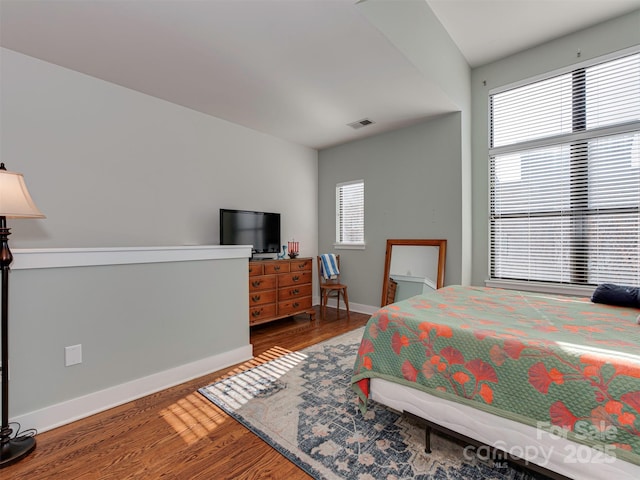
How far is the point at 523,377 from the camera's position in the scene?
127cm

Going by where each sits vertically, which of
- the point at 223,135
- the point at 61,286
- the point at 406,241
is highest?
the point at 223,135

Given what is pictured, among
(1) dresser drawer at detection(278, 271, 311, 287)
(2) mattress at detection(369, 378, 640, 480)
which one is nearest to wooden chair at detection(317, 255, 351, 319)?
(1) dresser drawer at detection(278, 271, 311, 287)

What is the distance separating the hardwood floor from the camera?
1465 millimetres

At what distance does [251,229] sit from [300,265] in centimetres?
88

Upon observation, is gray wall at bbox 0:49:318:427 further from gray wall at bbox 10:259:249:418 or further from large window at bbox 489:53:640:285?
large window at bbox 489:53:640:285

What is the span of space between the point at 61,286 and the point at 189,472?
4.60 ft

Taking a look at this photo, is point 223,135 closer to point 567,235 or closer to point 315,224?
point 315,224

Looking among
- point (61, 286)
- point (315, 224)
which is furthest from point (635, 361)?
point (315, 224)

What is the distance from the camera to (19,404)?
1735 millimetres

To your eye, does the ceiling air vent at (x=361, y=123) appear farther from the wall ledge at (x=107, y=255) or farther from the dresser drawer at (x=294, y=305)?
the dresser drawer at (x=294, y=305)

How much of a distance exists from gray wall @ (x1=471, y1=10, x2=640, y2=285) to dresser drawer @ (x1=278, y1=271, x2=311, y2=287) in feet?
7.47

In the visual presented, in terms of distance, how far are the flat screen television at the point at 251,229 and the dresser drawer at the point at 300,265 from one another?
33cm

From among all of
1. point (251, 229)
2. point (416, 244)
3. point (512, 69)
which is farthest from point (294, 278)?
point (512, 69)

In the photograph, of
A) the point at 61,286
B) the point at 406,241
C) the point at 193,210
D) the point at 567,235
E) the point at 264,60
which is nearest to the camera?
the point at 61,286
